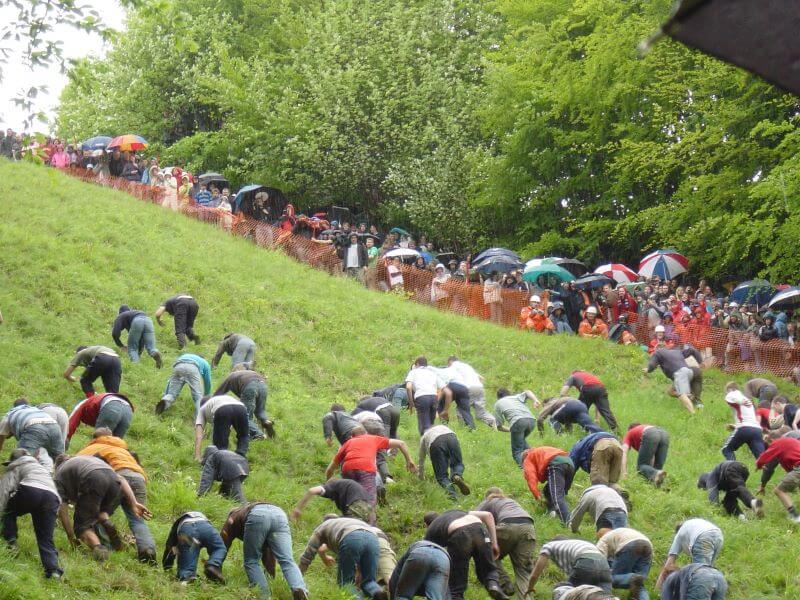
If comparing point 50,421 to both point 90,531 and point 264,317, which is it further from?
point 264,317

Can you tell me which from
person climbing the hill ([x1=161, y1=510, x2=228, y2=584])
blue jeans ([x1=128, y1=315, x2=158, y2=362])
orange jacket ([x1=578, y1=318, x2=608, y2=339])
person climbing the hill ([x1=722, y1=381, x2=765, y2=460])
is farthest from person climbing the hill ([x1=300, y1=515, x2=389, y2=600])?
orange jacket ([x1=578, y1=318, x2=608, y2=339])

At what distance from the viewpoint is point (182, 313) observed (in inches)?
792

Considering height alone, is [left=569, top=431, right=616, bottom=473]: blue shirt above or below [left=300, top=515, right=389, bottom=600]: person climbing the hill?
above

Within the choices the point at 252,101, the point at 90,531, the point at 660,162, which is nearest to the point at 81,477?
the point at 90,531

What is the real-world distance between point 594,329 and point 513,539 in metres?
Answer: 14.5

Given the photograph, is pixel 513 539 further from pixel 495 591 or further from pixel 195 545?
pixel 195 545

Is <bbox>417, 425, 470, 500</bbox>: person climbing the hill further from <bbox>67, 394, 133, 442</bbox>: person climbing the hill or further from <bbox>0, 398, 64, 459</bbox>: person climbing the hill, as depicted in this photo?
<bbox>0, 398, 64, 459</bbox>: person climbing the hill

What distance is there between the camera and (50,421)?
11.8 metres

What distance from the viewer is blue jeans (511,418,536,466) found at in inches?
612

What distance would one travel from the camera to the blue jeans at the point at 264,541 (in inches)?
410

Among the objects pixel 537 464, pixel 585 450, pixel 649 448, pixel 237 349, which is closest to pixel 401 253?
pixel 237 349

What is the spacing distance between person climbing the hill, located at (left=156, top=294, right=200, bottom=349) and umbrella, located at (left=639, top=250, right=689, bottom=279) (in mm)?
12799

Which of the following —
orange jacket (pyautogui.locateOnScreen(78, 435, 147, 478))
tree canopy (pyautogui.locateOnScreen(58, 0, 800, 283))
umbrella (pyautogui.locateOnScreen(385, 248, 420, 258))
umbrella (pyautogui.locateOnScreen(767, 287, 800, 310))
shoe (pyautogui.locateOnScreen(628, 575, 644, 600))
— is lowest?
shoe (pyautogui.locateOnScreen(628, 575, 644, 600))

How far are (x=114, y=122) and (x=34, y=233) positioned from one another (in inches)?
801
